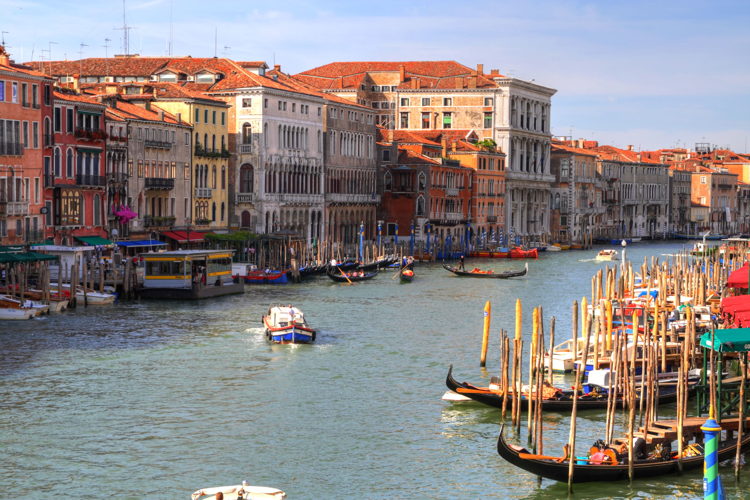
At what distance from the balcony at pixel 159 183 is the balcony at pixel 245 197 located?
519 centimetres

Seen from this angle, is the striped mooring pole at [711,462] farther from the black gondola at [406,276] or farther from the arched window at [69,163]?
the black gondola at [406,276]

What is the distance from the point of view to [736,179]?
9562 centimetres

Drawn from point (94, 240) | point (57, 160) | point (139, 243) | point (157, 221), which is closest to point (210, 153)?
point (157, 221)

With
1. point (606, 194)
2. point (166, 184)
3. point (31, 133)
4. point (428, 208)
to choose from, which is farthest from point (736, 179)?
point (31, 133)

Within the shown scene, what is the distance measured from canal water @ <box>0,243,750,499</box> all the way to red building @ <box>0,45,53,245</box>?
14.6 ft

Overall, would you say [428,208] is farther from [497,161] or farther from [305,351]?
[305,351]

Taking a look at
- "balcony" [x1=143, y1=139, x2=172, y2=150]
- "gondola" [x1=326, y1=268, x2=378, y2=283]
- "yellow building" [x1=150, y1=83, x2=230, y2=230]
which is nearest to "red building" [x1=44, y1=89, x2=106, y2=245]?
"balcony" [x1=143, y1=139, x2=172, y2=150]

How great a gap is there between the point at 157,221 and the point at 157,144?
2212 millimetres

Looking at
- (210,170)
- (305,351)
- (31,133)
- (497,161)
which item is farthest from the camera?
(497,161)

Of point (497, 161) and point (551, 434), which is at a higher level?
point (497, 161)

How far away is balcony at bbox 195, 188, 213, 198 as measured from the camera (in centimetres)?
4334

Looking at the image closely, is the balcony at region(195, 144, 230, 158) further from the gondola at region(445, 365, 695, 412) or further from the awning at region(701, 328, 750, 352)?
the awning at region(701, 328, 750, 352)

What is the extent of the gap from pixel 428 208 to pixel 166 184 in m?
17.9

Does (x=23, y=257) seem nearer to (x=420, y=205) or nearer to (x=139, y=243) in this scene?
(x=139, y=243)
